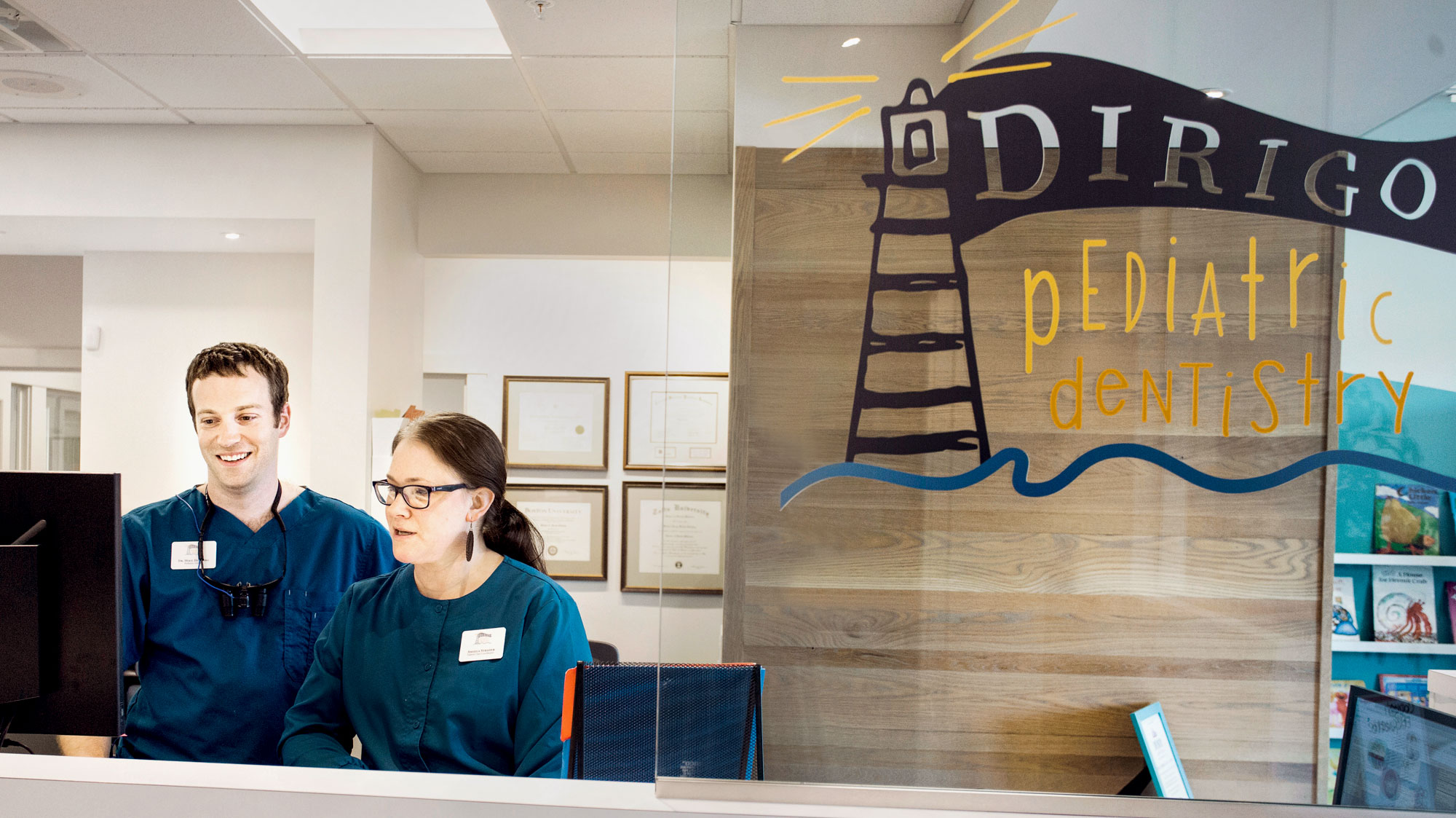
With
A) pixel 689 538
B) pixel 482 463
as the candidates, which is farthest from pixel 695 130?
pixel 482 463

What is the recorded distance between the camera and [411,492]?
1511 millimetres

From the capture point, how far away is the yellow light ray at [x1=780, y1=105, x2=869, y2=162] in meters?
0.92

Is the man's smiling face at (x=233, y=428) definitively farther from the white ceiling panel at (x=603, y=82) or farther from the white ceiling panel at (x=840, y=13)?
the white ceiling panel at (x=603, y=82)

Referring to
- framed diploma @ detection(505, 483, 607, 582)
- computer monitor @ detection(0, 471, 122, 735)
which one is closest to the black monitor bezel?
computer monitor @ detection(0, 471, 122, 735)

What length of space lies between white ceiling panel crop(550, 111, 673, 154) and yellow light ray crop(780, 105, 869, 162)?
8.36 ft

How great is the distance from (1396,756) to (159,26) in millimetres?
3658

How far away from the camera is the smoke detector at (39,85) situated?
10.2ft

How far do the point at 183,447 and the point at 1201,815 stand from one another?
4.67 meters

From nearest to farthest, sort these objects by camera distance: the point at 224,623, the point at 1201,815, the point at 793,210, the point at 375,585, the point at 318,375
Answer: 1. the point at 1201,815
2. the point at 793,210
3. the point at 375,585
4. the point at 224,623
5. the point at 318,375

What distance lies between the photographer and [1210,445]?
90cm

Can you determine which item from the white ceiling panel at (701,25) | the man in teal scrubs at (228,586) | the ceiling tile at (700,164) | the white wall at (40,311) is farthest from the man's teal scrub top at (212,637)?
the white wall at (40,311)

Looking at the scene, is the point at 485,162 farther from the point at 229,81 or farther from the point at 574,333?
the point at 229,81

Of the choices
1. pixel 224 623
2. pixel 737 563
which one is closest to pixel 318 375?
pixel 224 623

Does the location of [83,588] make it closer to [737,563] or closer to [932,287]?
[737,563]
